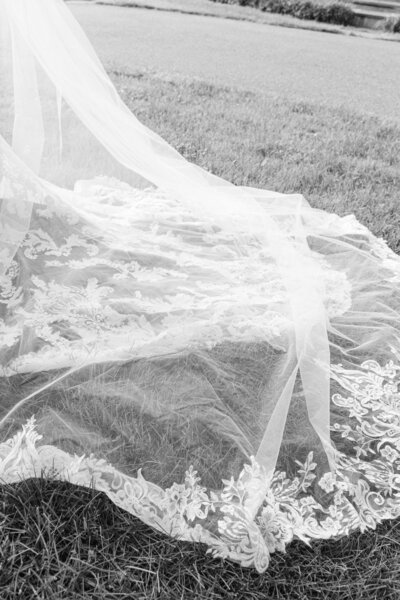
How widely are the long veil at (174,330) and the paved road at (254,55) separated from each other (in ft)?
14.6

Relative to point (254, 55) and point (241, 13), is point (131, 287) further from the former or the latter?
point (241, 13)

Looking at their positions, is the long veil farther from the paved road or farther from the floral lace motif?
the paved road

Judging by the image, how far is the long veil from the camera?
6.25ft

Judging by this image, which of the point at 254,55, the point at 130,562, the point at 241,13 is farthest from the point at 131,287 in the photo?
the point at 241,13

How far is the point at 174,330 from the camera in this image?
243cm

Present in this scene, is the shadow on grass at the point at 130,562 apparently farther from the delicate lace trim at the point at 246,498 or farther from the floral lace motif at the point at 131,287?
the floral lace motif at the point at 131,287

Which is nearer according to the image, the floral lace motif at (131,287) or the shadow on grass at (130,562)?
the shadow on grass at (130,562)

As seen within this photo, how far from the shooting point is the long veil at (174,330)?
1.90 meters

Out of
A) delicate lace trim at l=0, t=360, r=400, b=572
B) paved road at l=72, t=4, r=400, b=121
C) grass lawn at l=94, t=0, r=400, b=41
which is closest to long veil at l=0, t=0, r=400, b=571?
delicate lace trim at l=0, t=360, r=400, b=572

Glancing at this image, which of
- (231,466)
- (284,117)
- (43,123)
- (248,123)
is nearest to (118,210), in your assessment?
(43,123)

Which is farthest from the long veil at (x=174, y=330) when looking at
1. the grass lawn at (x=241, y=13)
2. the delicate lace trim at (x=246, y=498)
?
Answer: the grass lawn at (x=241, y=13)

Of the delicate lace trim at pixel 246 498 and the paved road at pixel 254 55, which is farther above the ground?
the delicate lace trim at pixel 246 498

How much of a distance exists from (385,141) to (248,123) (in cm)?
123

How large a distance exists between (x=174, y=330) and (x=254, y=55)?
8.17m
